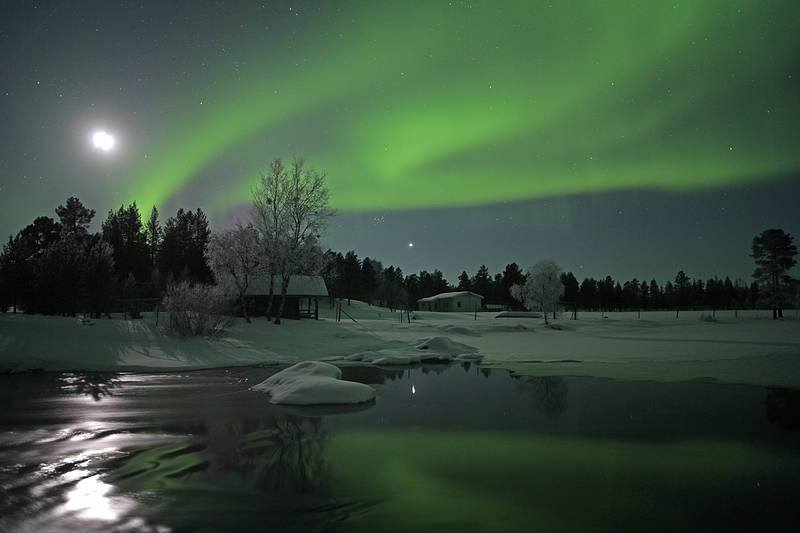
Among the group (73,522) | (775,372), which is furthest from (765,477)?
(775,372)

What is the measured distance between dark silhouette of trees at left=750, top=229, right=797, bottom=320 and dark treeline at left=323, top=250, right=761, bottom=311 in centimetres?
3784

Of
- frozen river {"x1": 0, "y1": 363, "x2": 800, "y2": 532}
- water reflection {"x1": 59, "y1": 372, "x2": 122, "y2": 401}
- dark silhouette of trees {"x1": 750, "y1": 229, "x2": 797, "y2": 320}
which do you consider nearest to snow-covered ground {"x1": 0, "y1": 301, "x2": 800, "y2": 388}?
water reflection {"x1": 59, "y1": 372, "x2": 122, "y2": 401}

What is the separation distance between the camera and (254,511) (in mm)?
5988

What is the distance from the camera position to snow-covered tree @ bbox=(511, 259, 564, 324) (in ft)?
201

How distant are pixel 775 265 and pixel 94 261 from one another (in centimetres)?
8213

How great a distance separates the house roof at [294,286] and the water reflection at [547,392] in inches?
1127

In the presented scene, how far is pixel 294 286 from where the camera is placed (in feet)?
151

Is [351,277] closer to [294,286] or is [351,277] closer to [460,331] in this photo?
[294,286]

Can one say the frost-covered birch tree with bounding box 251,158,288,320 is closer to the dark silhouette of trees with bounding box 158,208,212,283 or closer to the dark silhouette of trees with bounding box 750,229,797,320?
the dark silhouette of trees with bounding box 158,208,212,283

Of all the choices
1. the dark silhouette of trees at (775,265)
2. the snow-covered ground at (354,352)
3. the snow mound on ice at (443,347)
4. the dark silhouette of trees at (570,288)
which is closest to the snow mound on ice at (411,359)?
the snow-covered ground at (354,352)

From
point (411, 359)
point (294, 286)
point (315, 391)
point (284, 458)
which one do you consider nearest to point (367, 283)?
point (294, 286)

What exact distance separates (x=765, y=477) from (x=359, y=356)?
1956 cm

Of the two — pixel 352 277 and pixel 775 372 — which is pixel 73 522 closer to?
pixel 775 372

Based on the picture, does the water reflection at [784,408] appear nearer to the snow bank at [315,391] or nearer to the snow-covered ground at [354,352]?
the snow-covered ground at [354,352]
